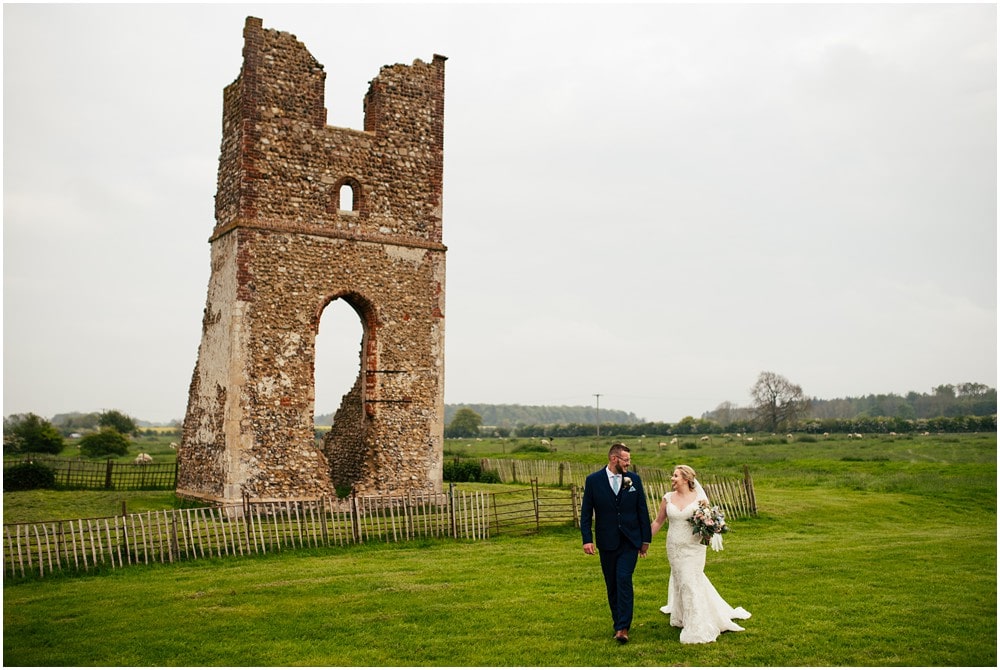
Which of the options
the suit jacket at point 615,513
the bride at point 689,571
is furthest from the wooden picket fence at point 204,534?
the bride at point 689,571

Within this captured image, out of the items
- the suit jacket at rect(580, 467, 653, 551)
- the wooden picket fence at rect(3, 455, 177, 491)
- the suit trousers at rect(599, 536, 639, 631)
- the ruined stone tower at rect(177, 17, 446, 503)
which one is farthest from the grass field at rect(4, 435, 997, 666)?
the wooden picket fence at rect(3, 455, 177, 491)

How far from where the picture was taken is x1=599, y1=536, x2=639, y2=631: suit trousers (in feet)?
32.8

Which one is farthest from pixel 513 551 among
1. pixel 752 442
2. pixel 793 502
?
pixel 752 442

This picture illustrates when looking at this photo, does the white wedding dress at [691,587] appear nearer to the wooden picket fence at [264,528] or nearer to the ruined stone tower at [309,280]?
the wooden picket fence at [264,528]

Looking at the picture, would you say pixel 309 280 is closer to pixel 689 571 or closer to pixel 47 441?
pixel 689 571

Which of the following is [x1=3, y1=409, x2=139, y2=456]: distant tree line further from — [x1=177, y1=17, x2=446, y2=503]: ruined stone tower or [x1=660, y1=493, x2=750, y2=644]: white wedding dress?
[x1=660, y1=493, x2=750, y2=644]: white wedding dress

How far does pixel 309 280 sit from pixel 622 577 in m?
14.1

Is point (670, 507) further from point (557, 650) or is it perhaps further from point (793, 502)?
point (793, 502)

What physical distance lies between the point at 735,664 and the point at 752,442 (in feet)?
212

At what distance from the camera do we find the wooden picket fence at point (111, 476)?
27.8 metres

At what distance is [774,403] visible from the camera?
97.5 m

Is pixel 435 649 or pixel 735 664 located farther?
pixel 435 649

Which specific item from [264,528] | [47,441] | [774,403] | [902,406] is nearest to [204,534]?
[264,528]

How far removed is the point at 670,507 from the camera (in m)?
10.3
